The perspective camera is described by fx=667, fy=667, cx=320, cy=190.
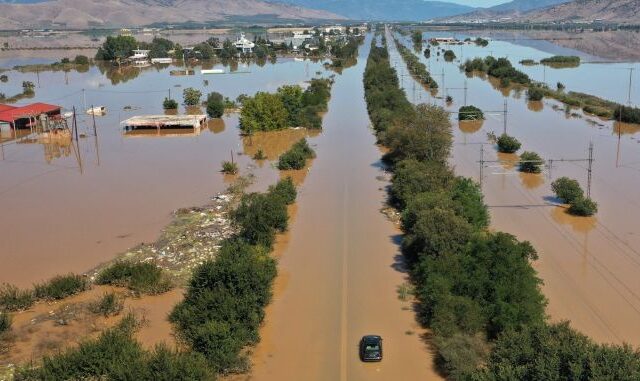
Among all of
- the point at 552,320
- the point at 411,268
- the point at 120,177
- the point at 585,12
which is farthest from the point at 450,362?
the point at 585,12

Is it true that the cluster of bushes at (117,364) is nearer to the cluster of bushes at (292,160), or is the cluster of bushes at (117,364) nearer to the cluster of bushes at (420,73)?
the cluster of bushes at (292,160)

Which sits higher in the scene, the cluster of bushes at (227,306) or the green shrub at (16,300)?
the cluster of bushes at (227,306)

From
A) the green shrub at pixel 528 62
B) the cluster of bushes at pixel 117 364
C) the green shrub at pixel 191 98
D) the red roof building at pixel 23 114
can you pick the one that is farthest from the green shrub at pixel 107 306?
the green shrub at pixel 528 62

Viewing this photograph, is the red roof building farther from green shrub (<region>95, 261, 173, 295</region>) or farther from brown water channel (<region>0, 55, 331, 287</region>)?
green shrub (<region>95, 261, 173, 295</region>)

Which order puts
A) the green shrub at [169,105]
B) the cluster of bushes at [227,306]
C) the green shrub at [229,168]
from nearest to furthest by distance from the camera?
1. the cluster of bushes at [227,306]
2. the green shrub at [229,168]
3. the green shrub at [169,105]

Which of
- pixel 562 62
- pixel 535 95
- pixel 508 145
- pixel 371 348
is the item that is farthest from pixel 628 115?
pixel 562 62

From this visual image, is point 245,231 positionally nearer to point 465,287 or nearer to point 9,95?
point 465,287

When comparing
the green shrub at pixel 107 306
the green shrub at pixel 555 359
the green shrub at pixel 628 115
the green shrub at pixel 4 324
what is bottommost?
the green shrub at pixel 107 306
